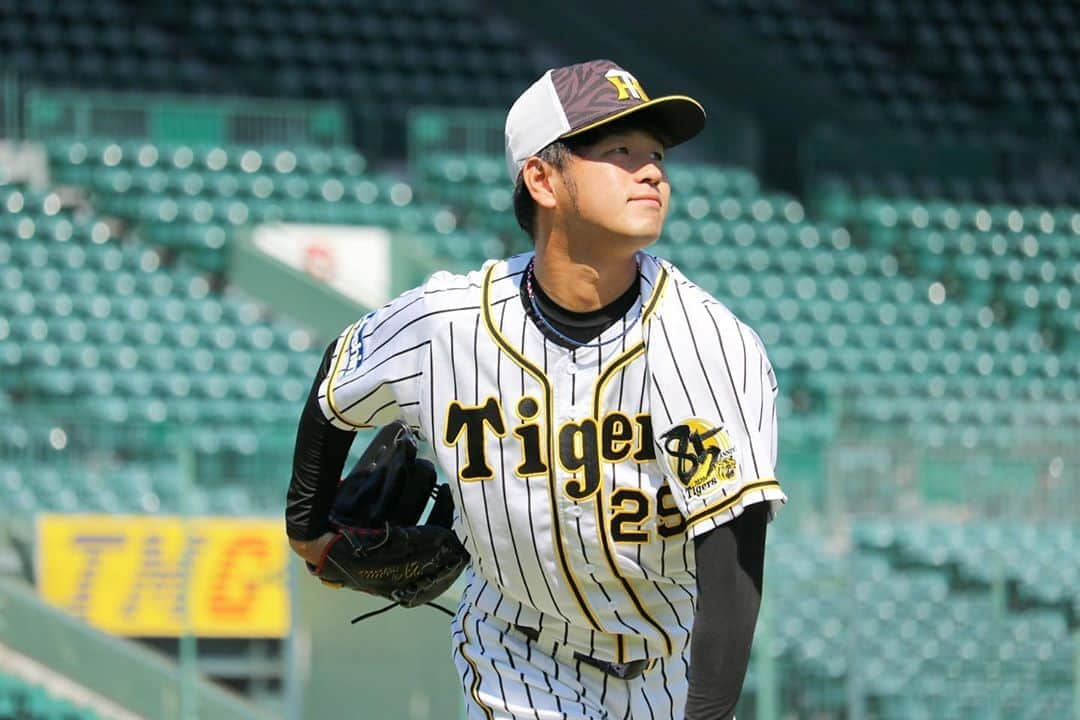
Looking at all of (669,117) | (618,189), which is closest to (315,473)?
(618,189)

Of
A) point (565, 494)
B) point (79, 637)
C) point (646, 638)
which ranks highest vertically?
point (565, 494)

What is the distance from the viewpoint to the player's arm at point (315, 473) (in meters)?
3.46

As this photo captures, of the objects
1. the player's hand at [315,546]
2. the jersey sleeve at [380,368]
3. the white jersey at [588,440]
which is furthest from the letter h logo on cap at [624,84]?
the player's hand at [315,546]

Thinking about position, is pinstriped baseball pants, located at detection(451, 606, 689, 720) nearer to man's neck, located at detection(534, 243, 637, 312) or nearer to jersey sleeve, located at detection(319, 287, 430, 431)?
jersey sleeve, located at detection(319, 287, 430, 431)

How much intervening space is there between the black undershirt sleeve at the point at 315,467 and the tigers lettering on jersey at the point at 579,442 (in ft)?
1.47

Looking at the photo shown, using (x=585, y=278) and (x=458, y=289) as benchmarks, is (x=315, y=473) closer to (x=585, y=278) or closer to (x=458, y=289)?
(x=458, y=289)

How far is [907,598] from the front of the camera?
23.5ft

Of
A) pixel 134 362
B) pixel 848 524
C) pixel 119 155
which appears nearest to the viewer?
pixel 848 524

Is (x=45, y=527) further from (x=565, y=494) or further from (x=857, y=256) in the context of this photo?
(x=857, y=256)

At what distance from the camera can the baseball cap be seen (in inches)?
119

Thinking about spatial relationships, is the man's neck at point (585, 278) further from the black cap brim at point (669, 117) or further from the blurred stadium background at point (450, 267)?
the blurred stadium background at point (450, 267)

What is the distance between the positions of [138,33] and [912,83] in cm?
676

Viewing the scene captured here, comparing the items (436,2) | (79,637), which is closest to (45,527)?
(79,637)

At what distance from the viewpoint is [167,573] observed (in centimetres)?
692
